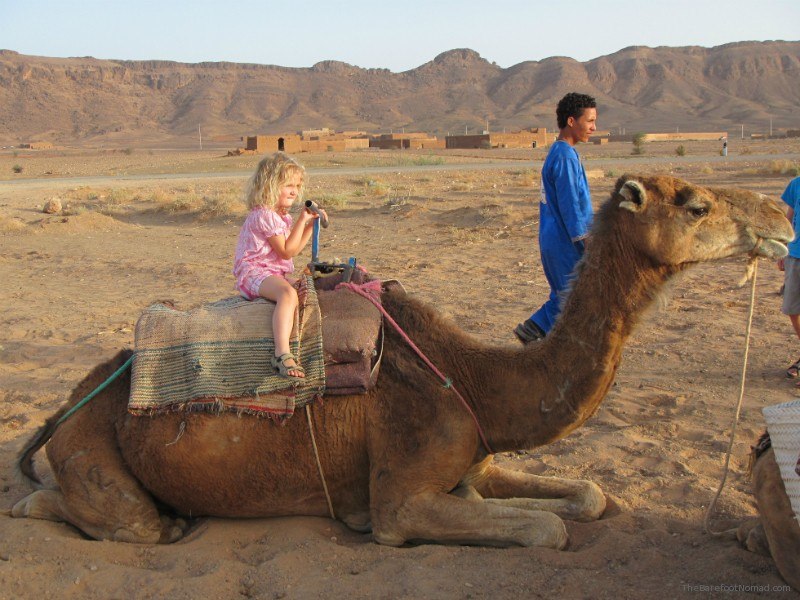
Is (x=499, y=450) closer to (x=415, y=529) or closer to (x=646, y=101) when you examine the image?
(x=415, y=529)

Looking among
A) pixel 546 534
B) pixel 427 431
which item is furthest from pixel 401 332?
pixel 546 534

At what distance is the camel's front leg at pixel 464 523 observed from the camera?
4.46m

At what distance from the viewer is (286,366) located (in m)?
4.64

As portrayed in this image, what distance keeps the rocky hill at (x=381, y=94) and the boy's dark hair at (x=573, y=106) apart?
117m

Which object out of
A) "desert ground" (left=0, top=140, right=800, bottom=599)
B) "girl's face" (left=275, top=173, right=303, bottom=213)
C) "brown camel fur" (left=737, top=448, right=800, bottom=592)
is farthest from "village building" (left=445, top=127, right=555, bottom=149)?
"brown camel fur" (left=737, top=448, right=800, bottom=592)

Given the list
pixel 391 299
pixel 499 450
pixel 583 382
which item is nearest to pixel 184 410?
pixel 391 299

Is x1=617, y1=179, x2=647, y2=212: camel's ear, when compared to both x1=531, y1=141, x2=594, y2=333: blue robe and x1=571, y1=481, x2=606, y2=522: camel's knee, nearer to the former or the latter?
x1=531, y1=141, x2=594, y2=333: blue robe

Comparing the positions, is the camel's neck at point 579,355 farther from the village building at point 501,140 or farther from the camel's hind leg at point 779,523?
the village building at point 501,140

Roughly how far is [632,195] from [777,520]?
1.72 m

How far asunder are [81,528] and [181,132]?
471 feet

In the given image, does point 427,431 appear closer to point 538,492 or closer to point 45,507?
point 538,492

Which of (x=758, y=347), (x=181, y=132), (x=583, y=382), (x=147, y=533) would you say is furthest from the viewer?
(x=181, y=132)

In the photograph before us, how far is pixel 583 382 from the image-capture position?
4.47 metres

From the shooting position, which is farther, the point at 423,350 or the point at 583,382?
the point at 423,350
